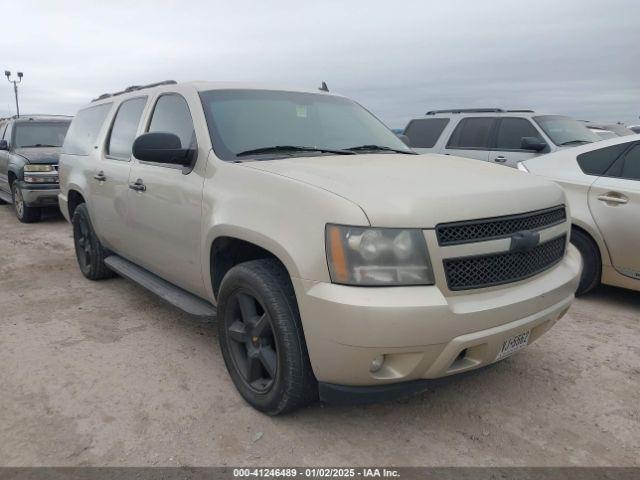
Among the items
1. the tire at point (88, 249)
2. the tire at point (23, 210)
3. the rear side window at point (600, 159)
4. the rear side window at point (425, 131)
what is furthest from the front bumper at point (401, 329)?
the tire at point (23, 210)

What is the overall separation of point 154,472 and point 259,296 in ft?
3.09

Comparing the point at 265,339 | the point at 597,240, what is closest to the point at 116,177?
the point at 265,339

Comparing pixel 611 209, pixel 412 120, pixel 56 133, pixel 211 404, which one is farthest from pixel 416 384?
pixel 56 133

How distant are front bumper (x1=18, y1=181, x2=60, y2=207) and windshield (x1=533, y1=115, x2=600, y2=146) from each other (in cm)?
802

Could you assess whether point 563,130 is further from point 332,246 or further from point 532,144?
point 332,246

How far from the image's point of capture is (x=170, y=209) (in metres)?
3.47

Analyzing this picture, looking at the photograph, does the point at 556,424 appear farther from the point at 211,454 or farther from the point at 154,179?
the point at 154,179

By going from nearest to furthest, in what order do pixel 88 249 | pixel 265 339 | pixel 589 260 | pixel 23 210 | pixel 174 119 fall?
1. pixel 265 339
2. pixel 174 119
3. pixel 589 260
4. pixel 88 249
5. pixel 23 210

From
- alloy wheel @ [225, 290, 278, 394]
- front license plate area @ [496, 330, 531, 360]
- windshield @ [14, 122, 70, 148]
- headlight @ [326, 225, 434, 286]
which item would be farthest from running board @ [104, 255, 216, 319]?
windshield @ [14, 122, 70, 148]

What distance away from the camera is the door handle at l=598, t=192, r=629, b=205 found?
14.5 ft

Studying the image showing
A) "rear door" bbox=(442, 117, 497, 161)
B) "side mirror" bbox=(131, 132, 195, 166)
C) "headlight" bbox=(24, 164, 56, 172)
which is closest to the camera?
"side mirror" bbox=(131, 132, 195, 166)

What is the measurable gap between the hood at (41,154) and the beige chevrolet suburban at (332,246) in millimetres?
6324

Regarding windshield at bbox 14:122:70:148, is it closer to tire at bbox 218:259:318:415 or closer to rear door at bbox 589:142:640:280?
tire at bbox 218:259:318:415

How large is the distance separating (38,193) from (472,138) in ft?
24.1
